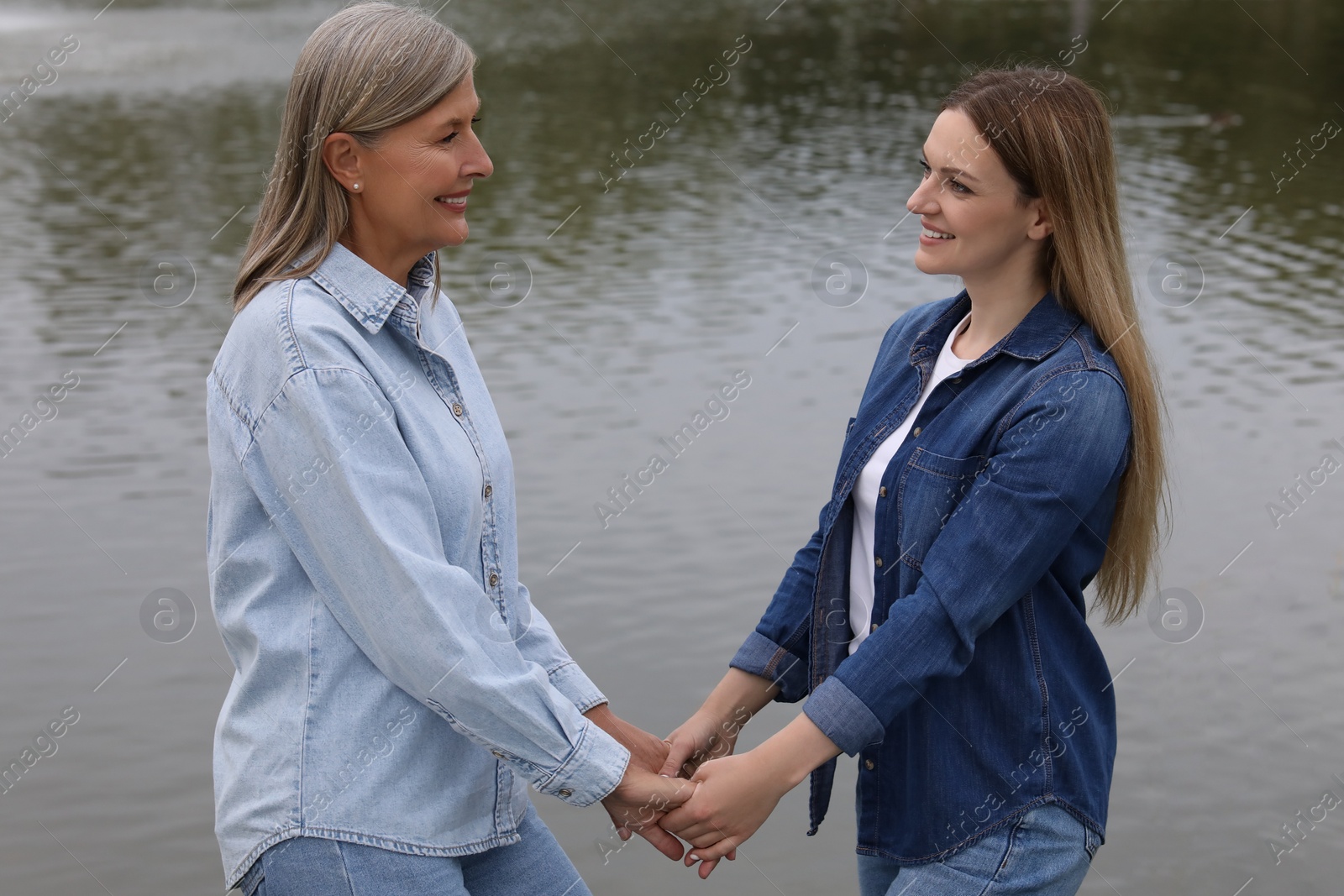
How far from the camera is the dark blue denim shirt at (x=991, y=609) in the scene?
223 centimetres

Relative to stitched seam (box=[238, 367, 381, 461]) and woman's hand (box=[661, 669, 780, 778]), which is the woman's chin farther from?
woman's hand (box=[661, 669, 780, 778])

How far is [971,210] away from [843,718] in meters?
0.87

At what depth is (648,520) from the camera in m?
6.76

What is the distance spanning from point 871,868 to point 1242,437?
17.8 feet

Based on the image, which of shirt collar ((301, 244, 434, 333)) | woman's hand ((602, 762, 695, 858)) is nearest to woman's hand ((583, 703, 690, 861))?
woman's hand ((602, 762, 695, 858))

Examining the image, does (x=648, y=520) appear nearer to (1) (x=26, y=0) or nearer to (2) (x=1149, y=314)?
(2) (x=1149, y=314)

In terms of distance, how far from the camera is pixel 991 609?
225 cm

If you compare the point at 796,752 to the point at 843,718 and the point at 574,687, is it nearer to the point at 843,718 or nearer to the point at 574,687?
the point at 843,718

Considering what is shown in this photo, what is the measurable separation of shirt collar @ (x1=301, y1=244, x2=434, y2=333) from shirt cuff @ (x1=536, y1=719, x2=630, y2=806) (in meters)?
0.72

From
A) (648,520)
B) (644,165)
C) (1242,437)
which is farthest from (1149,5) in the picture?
(648,520)

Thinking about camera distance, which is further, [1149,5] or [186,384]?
[1149,5]

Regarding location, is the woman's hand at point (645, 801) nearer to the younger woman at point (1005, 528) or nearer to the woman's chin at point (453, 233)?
the younger woman at point (1005, 528)

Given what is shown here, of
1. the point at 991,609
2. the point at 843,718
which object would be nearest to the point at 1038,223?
the point at 991,609

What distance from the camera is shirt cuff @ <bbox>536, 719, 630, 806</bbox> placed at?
221 cm
